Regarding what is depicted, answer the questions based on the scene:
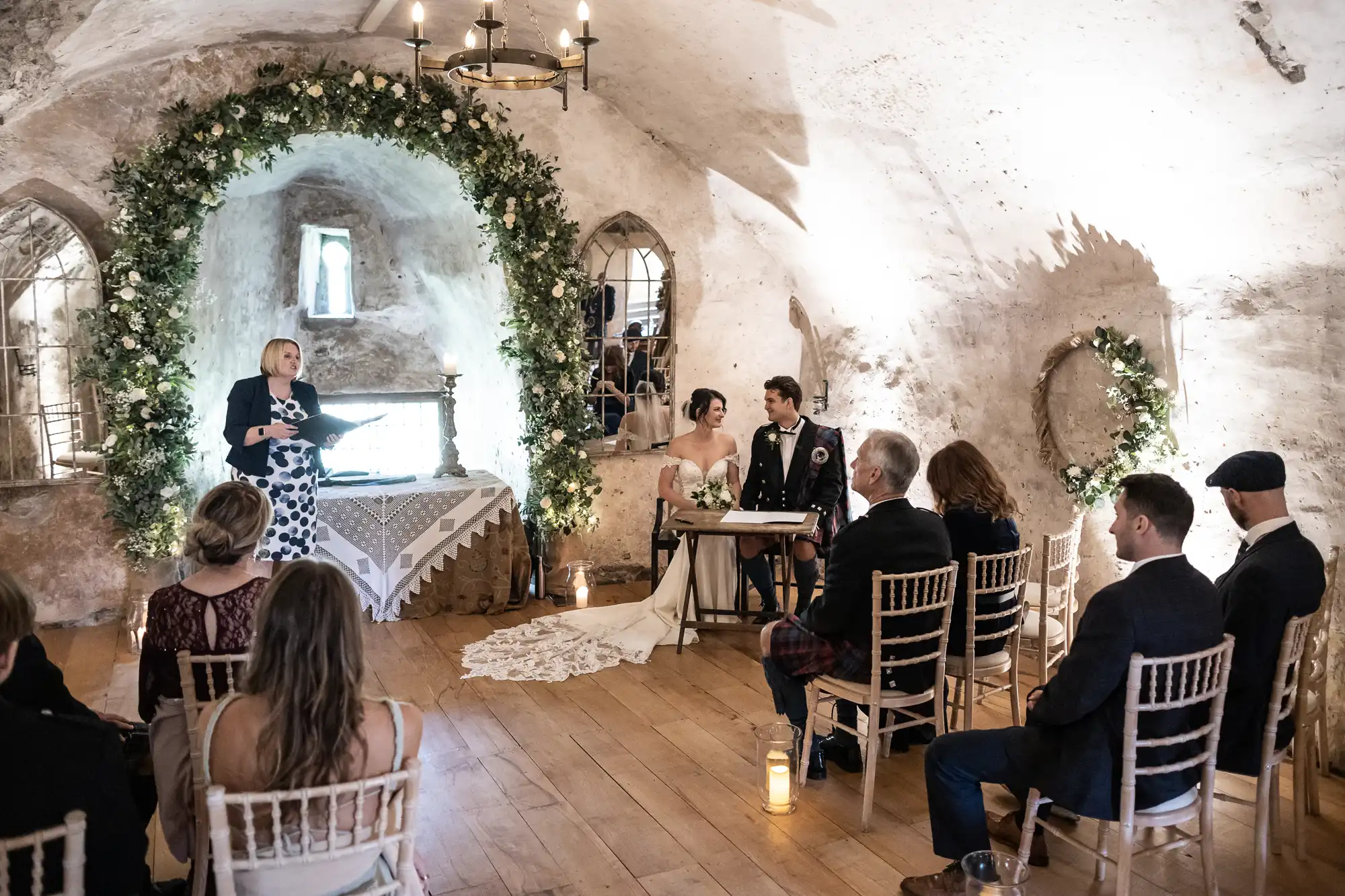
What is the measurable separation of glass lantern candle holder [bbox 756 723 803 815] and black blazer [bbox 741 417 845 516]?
2.14m

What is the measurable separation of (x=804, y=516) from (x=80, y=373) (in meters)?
4.04

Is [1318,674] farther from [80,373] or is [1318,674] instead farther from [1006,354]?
[80,373]

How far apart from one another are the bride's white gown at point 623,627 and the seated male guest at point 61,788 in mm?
3418

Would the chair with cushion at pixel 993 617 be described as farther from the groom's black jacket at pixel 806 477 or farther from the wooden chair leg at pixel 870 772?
the groom's black jacket at pixel 806 477

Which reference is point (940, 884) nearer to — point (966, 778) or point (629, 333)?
point (966, 778)

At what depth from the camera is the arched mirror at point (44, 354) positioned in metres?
6.30

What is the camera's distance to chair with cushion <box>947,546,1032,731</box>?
427cm

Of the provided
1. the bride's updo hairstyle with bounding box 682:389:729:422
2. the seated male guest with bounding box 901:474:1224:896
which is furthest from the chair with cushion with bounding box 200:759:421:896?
the bride's updo hairstyle with bounding box 682:389:729:422

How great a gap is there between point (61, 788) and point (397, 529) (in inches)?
177

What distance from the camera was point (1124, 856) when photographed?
3102mm

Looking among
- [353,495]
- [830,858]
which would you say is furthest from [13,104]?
[830,858]

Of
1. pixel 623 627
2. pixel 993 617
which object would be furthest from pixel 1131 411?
pixel 623 627

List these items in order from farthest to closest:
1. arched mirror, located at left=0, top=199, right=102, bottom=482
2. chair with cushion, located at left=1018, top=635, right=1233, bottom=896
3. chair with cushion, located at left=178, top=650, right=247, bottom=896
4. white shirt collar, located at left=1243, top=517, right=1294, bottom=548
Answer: arched mirror, located at left=0, top=199, right=102, bottom=482
white shirt collar, located at left=1243, top=517, right=1294, bottom=548
chair with cushion, located at left=1018, top=635, right=1233, bottom=896
chair with cushion, located at left=178, top=650, right=247, bottom=896

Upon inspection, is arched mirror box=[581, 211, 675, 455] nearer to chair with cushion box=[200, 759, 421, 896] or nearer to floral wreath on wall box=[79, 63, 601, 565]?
floral wreath on wall box=[79, 63, 601, 565]
